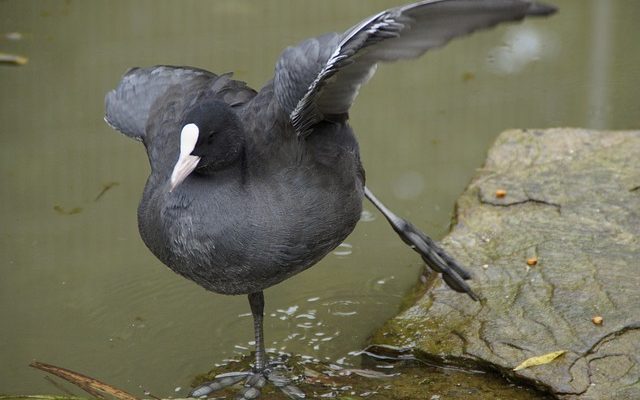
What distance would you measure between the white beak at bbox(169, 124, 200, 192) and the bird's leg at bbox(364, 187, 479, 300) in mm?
1363

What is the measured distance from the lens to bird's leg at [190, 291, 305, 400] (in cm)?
418

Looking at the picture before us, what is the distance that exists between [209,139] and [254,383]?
1.20 m

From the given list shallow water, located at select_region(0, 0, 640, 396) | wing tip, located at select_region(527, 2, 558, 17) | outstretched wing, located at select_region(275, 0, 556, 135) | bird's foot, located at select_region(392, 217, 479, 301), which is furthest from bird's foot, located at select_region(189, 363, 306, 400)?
wing tip, located at select_region(527, 2, 558, 17)

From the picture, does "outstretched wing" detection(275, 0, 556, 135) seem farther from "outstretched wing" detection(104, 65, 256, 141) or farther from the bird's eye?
"outstretched wing" detection(104, 65, 256, 141)

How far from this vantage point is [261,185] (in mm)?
3754

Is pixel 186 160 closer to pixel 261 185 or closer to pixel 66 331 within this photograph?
pixel 261 185

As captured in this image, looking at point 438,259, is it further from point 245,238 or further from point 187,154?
point 187,154

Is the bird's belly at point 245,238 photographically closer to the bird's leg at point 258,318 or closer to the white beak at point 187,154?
the white beak at point 187,154

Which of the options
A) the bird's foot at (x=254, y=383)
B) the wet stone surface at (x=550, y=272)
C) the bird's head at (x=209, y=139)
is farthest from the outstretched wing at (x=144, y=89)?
the wet stone surface at (x=550, y=272)

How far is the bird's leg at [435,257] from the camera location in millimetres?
4359

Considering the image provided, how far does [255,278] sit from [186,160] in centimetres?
55

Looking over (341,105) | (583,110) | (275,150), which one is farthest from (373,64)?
(583,110)

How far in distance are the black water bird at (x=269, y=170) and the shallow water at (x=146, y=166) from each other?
868 mm

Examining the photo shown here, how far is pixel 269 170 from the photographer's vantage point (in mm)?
3781
